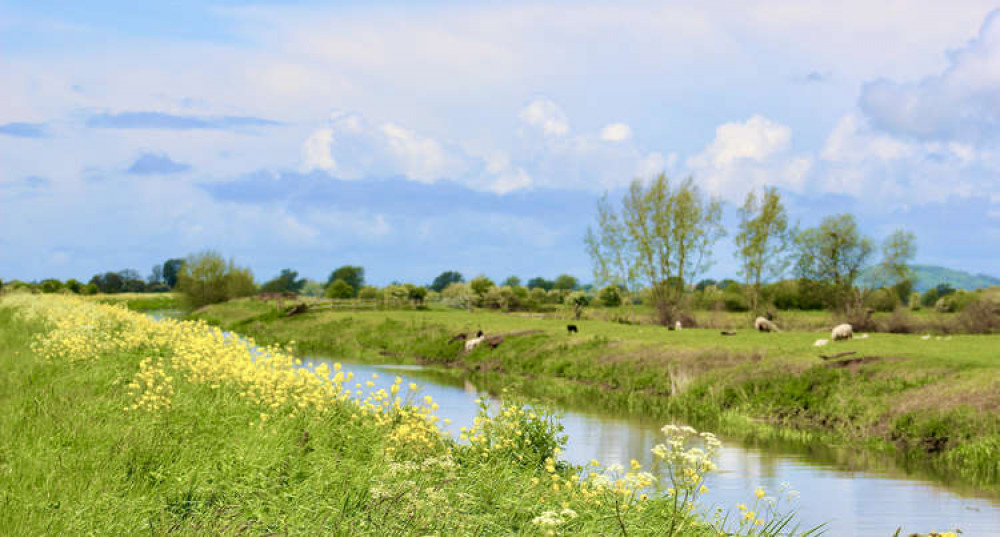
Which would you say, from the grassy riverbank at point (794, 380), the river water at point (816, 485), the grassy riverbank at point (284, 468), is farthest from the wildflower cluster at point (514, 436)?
the grassy riverbank at point (794, 380)

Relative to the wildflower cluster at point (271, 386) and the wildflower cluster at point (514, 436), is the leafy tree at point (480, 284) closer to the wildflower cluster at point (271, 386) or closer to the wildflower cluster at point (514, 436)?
the wildflower cluster at point (271, 386)

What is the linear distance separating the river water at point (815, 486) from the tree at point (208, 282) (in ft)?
279

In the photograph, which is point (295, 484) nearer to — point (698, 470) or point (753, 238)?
point (698, 470)

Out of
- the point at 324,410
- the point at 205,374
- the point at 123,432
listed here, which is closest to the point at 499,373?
the point at 205,374

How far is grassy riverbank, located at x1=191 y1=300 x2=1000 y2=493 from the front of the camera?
70.7 feet

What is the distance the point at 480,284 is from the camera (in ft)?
315

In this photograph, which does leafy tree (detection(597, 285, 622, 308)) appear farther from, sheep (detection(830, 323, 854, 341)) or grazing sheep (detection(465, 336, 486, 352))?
sheep (detection(830, 323, 854, 341))

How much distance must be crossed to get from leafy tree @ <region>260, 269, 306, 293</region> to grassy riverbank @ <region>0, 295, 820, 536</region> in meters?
123

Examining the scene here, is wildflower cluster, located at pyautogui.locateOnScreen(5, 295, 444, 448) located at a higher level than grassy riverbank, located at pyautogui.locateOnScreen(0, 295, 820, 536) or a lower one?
higher

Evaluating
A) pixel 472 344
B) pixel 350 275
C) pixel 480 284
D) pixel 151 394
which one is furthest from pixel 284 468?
pixel 350 275

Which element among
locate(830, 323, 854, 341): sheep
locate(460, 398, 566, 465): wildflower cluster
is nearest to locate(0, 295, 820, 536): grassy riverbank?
→ locate(460, 398, 566, 465): wildflower cluster

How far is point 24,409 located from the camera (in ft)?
46.5

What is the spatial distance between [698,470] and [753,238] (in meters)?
57.4

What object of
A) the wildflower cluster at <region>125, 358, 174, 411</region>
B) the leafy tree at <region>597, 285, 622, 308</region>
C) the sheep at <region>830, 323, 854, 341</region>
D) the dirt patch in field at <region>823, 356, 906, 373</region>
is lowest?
the wildflower cluster at <region>125, 358, 174, 411</region>
